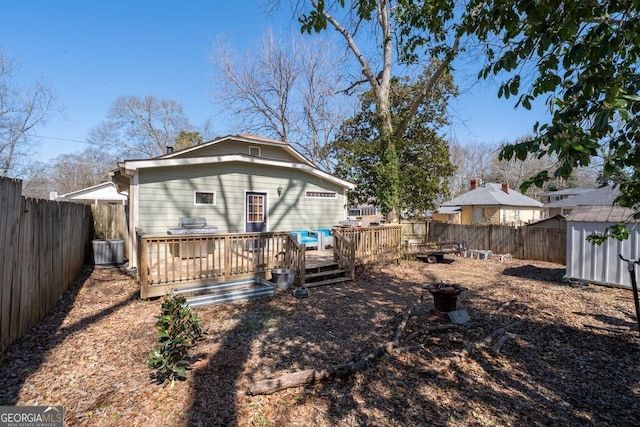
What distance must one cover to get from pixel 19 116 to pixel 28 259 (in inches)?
1095

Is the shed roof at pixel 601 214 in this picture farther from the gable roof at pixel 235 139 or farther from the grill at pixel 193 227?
the grill at pixel 193 227

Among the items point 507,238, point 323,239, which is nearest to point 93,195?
point 323,239

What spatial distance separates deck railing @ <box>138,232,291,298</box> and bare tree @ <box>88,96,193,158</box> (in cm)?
2721

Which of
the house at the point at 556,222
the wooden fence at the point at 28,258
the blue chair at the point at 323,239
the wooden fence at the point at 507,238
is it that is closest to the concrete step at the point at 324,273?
the blue chair at the point at 323,239

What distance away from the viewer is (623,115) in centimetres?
167

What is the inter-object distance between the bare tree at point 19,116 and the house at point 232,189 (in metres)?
20.0

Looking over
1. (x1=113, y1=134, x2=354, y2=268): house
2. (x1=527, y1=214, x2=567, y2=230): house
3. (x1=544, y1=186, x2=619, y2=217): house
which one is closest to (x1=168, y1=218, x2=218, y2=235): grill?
(x1=113, y1=134, x2=354, y2=268): house

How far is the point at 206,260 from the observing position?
656 cm

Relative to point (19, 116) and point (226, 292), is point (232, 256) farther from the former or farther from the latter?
point (19, 116)

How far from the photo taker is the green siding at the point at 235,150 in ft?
36.0

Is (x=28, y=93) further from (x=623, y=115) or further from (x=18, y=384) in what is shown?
(x=623, y=115)

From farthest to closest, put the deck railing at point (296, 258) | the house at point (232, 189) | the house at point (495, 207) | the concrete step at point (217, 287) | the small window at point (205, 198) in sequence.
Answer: the house at point (495, 207), the small window at point (205, 198), the house at point (232, 189), the deck railing at point (296, 258), the concrete step at point (217, 287)

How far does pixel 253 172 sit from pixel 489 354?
8.26 m

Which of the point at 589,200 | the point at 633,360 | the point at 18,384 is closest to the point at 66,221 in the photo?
the point at 18,384
